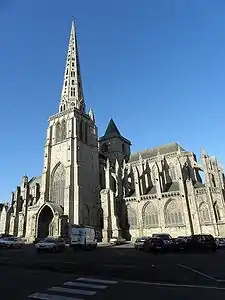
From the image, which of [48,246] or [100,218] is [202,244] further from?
[100,218]

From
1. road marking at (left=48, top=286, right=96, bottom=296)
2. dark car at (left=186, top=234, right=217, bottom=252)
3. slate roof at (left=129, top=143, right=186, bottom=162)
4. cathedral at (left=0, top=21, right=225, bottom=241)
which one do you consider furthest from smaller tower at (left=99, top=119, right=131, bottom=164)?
road marking at (left=48, top=286, right=96, bottom=296)

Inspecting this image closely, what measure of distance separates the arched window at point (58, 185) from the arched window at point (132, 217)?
12.7m

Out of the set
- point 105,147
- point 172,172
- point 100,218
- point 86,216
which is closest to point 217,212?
point 172,172

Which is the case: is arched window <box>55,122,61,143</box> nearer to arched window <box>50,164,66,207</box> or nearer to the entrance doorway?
arched window <box>50,164,66,207</box>

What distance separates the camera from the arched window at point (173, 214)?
133 ft

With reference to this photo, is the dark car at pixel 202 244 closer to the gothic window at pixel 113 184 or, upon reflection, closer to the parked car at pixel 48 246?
the parked car at pixel 48 246

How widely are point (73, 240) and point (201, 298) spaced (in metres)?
22.0

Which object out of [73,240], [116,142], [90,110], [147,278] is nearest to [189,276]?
[147,278]

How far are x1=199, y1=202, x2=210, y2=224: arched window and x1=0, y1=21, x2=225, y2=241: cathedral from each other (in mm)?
153

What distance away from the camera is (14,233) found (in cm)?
4791

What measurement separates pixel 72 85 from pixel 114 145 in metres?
19.1

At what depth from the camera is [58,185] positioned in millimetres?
44281

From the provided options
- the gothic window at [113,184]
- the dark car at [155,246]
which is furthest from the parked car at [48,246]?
the gothic window at [113,184]

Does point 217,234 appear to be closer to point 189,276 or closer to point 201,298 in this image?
point 189,276
